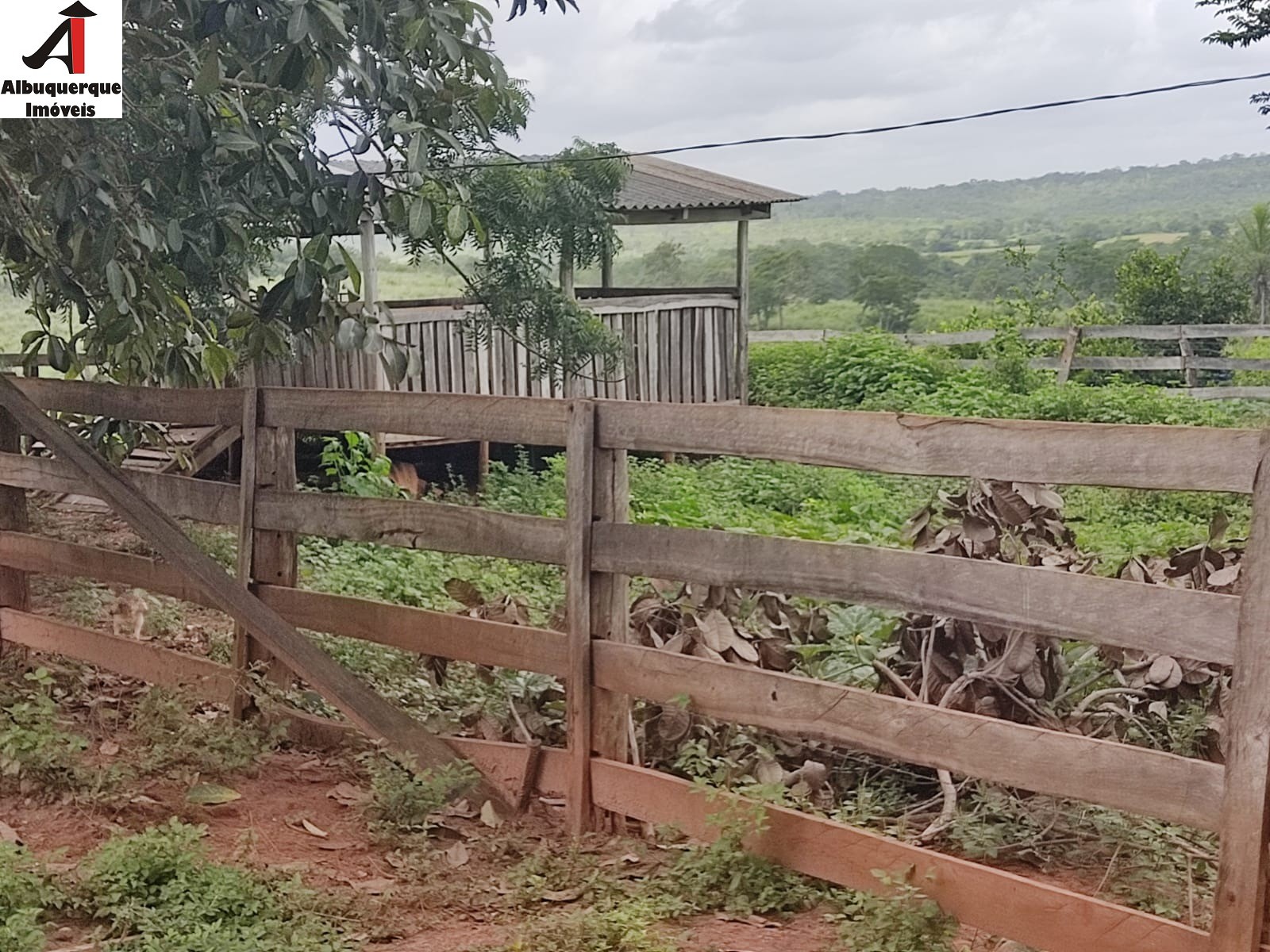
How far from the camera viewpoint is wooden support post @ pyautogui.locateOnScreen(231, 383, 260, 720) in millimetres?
5094

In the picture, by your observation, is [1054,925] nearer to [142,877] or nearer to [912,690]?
[912,690]

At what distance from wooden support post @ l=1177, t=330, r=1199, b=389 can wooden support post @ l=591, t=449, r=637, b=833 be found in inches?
645

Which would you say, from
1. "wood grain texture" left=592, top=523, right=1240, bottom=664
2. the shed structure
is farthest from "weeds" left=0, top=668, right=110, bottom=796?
the shed structure

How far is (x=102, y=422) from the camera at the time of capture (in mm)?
5492

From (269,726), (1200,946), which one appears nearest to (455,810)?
(269,726)

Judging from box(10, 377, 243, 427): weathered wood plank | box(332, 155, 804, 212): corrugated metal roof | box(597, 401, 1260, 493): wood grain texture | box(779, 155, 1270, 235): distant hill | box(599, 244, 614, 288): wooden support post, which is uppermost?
box(779, 155, 1270, 235): distant hill

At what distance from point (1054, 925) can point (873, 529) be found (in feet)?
20.9

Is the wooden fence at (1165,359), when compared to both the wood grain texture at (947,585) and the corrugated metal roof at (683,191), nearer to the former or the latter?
the corrugated metal roof at (683,191)

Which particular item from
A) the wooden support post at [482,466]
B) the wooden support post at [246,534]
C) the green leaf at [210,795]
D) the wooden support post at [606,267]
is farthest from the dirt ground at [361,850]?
the wooden support post at [606,267]

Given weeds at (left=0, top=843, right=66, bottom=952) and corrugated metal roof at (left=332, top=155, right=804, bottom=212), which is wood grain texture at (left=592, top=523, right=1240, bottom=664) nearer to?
weeds at (left=0, top=843, right=66, bottom=952)

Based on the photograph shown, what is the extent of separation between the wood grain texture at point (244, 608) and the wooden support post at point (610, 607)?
54 cm

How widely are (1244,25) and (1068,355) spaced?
20.0ft

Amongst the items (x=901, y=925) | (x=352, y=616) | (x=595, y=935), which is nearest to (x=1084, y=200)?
(x=352, y=616)

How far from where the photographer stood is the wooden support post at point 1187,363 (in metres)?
18.8
